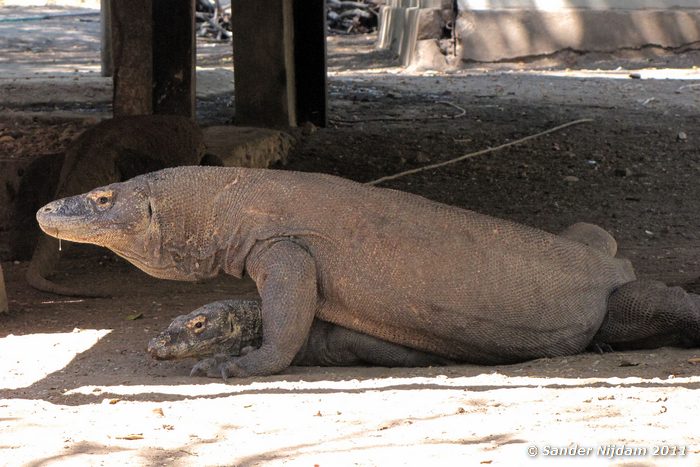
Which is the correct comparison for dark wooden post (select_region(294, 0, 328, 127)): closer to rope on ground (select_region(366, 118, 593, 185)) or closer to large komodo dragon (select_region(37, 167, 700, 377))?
rope on ground (select_region(366, 118, 593, 185))

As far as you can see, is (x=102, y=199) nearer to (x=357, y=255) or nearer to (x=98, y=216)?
(x=98, y=216)

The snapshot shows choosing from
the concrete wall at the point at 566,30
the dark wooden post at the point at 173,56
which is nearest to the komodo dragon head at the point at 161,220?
the dark wooden post at the point at 173,56

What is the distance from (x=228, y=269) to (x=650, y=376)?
6.01 feet

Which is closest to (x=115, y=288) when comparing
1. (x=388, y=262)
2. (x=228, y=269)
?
(x=228, y=269)

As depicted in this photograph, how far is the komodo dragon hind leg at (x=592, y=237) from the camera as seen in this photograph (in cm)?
529

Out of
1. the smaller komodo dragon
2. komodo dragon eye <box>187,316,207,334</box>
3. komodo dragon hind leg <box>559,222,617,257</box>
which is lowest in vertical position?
the smaller komodo dragon

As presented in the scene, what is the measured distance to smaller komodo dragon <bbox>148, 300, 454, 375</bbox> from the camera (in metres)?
4.52

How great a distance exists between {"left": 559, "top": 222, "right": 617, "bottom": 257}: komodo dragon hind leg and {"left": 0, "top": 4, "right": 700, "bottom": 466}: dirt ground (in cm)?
62

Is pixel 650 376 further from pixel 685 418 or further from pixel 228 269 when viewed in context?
pixel 228 269

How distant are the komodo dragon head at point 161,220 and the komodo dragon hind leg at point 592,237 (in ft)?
5.80

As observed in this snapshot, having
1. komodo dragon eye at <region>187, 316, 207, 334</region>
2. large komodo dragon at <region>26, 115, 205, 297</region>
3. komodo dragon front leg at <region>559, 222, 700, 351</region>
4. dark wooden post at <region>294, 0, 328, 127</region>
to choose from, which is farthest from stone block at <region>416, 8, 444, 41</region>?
komodo dragon eye at <region>187, 316, 207, 334</region>

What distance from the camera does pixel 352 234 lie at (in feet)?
14.9

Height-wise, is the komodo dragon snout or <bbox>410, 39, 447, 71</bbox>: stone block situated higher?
the komodo dragon snout

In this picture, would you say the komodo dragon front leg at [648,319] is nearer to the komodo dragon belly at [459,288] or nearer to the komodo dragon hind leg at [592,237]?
the komodo dragon belly at [459,288]
